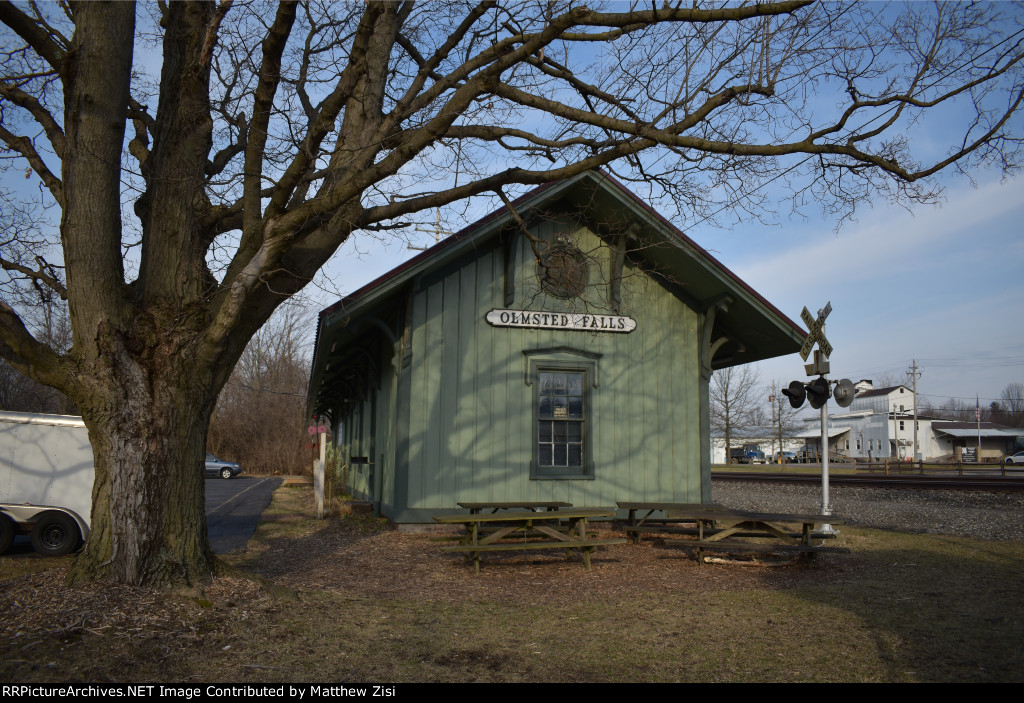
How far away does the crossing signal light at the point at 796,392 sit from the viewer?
11874 mm

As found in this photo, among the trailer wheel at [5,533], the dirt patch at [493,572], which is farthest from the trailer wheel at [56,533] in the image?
the dirt patch at [493,572]

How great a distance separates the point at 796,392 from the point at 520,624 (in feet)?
24.6

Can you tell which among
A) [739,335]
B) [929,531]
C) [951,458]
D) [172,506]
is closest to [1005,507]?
[929,531]

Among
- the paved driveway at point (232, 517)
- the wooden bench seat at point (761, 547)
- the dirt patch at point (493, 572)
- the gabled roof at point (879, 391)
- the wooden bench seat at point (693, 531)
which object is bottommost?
the paved driveway at point (232, 517)

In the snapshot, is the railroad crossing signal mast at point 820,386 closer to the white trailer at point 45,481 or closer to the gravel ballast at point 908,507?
the gravel ballast at point 908,507

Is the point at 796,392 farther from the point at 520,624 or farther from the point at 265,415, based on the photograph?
the point at 265,415

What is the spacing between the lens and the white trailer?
9586mm

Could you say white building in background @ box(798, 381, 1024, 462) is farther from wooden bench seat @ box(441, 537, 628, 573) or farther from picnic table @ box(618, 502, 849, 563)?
wooden bench seat @ box(441, 537, 628, 573)

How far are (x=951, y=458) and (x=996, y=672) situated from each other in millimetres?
71773

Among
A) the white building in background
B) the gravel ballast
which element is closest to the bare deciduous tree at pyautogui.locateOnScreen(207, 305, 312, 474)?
the gravel ballast

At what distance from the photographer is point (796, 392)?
39.5ft

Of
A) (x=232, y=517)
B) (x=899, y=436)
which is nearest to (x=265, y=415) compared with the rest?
(x=232, y=517)

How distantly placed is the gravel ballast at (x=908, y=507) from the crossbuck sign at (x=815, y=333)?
271 centimetres

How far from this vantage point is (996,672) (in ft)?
16.7
